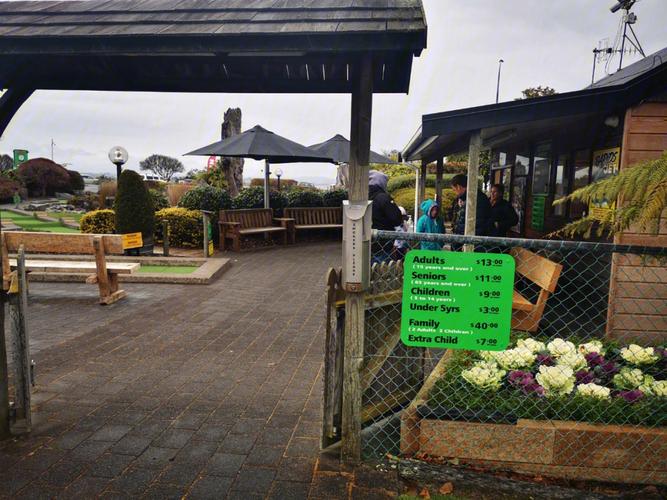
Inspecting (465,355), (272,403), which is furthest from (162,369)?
(465,355)

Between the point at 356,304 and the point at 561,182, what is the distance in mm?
5972

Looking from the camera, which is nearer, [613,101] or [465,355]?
[465,355]

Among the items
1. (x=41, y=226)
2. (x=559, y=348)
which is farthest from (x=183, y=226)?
(x=559, y=348)

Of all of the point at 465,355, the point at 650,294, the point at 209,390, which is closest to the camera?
the point at 465,355

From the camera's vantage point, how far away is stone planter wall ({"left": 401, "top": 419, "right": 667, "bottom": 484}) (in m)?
3.02

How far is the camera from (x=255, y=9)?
10.4ft

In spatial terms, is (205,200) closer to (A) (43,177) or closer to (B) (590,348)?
(B) (590,348)

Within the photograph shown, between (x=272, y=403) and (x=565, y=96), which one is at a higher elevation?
(x=565, y=96)

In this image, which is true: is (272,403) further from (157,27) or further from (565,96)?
(565,96)

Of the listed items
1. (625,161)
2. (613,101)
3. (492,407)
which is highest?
(613,101)

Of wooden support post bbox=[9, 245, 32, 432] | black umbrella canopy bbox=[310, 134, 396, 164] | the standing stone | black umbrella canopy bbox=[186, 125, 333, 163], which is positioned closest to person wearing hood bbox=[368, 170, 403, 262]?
wooden support post bbox=[9, 245, 32, 432]

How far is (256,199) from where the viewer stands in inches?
603

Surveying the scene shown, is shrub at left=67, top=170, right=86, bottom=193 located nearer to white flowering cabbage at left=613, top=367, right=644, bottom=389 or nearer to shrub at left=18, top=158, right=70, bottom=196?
shrub at left=18, top=158, right=70, bottom=196

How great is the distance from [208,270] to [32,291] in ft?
9.46
